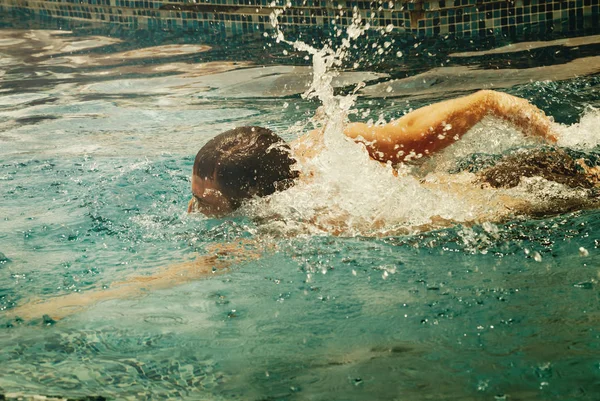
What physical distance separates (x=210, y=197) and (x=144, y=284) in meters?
0.57

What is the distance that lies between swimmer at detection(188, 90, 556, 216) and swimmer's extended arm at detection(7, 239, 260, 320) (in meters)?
0.27

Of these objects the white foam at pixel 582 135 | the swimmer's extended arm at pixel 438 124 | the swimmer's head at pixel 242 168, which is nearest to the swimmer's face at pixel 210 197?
the swimmer's head at pixel 242 168

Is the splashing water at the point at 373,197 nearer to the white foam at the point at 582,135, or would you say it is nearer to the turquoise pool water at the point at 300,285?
the turquoise pool water at the point at 300,285

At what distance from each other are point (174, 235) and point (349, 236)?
0.87m

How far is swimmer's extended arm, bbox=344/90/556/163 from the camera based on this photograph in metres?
3.54

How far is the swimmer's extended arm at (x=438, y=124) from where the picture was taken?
3.54 metres

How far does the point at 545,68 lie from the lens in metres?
6.20

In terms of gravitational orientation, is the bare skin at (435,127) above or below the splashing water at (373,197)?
above

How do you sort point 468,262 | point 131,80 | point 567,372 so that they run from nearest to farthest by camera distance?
point 567,372
point 468,262
point 131,80

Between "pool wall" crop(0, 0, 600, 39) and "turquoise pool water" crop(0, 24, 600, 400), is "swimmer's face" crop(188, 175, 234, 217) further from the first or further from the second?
"pool wall" crop(0, 0, 600, 39)

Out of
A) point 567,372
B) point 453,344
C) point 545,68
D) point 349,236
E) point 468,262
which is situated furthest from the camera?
point 545,68

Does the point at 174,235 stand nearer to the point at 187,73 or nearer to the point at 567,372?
the point at 567,372

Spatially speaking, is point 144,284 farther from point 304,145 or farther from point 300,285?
point 304,145

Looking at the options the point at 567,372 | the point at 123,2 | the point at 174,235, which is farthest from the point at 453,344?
the point at 123,2
